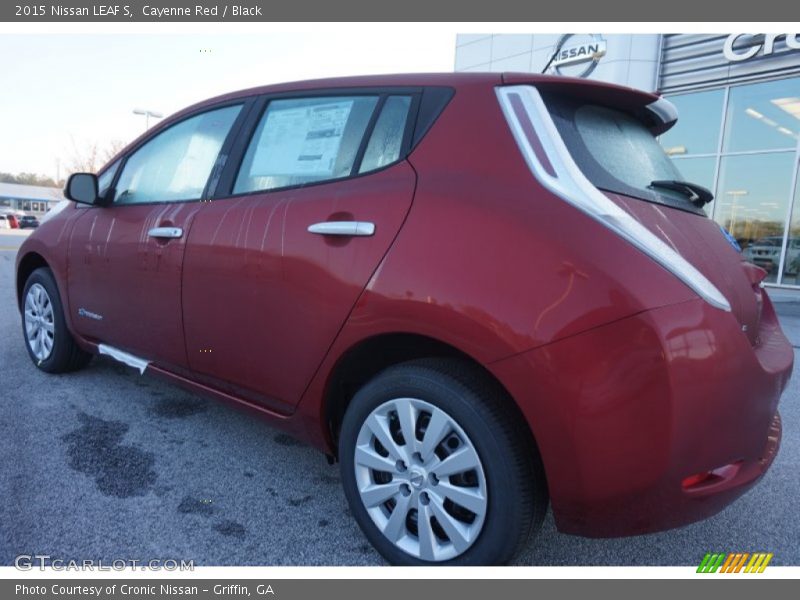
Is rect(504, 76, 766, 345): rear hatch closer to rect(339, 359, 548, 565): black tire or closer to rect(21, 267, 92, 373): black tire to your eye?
rect(339, 359, 548, 565): black tire

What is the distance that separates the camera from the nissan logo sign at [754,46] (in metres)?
→ 9.05

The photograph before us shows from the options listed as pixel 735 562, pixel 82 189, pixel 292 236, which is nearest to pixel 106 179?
pixel 82 189

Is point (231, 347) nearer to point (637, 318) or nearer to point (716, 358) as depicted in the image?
point (637, 318)

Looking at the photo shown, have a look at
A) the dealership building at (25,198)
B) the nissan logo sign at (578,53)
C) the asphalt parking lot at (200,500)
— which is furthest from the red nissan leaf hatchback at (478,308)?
the dealership building at (25,198)

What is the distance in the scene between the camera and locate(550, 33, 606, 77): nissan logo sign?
11156mm

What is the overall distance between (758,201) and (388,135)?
11130 mm

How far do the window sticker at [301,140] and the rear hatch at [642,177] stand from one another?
2.39ft

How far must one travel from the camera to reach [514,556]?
1.63 metres

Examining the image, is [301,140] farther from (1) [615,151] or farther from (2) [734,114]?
(2) [734,114]

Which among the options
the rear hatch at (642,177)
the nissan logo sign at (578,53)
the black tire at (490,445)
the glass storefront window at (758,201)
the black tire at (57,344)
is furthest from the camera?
the nissan logo sign at (578,53)

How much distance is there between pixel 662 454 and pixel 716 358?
30 centimetres

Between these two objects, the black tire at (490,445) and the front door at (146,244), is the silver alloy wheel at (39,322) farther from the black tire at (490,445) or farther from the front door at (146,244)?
the black tire at (490,445)

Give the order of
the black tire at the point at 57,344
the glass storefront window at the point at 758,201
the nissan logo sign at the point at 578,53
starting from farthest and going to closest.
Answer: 1. the nissan logo sign at the point at 578,53
2. the glass storefront window at the point at 758,201
3. the black tire at the point at 57,344

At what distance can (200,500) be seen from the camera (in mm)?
Answer: 2229
